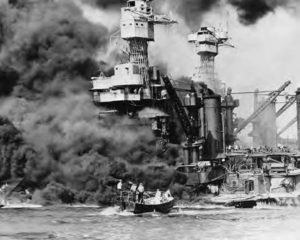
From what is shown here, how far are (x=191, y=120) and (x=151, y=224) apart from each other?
3277 cm

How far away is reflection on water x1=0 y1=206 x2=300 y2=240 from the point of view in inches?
2395

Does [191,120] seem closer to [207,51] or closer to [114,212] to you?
[114,212]

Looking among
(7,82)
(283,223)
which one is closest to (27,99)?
(7,82)

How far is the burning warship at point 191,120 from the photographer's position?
86.8m

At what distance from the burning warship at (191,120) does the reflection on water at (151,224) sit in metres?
5.84

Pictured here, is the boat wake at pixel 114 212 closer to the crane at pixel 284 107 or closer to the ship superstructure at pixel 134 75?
the ship superstructure at pixel 134 75

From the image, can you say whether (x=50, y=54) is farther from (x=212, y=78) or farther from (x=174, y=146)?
(x=212, y=78)

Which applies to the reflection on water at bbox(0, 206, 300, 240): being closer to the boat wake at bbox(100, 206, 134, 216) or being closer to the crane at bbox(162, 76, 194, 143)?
the boat wake at bbox(100, 206, 134, 216)

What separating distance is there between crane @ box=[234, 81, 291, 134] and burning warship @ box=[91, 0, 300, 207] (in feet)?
36.4

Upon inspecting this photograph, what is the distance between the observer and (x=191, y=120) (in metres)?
99.6

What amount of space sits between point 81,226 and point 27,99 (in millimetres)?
34729

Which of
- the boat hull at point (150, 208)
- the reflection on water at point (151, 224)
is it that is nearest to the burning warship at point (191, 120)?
the reflection on water at point (151, 224)

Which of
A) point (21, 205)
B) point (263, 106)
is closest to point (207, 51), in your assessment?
point (263, 106)

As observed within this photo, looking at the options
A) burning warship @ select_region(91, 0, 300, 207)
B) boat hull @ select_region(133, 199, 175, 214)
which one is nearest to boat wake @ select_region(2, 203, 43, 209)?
boat hull @ select_region(133, 199, 175, 214)
